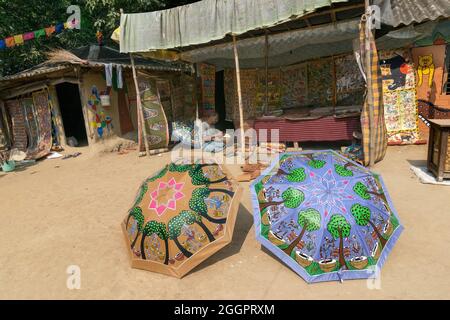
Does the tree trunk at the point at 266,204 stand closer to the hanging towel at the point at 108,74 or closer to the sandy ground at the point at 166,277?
the sandy ground at the point at 166,277

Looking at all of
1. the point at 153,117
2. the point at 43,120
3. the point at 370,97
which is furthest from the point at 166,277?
the point at 43,120

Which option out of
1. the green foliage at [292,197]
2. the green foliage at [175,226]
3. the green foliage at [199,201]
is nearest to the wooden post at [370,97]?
the green foliage at [292,197]

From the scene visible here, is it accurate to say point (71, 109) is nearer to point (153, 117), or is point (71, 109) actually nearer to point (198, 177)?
point (153, 117)

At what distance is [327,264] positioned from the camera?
111 inches

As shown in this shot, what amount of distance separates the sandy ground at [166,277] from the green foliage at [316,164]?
118 cm

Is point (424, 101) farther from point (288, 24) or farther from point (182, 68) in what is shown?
point (182, 68)

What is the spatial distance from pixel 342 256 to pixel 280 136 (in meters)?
5.80

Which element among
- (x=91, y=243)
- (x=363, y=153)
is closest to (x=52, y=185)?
(x=91, y=243)

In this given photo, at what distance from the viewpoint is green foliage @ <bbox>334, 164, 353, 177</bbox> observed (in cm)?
309

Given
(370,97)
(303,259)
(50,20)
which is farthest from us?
(50,20)

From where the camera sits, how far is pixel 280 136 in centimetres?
837

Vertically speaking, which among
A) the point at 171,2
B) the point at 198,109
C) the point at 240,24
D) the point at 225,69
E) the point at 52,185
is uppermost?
the point at 171,2

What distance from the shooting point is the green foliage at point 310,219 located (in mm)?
2830

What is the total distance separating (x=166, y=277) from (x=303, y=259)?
150cm
